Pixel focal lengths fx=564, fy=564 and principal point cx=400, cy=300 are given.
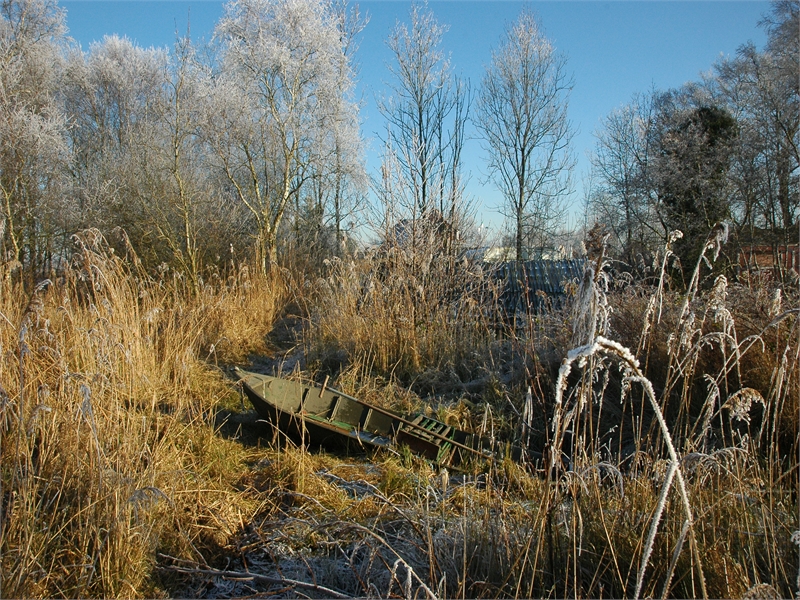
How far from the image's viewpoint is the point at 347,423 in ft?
15.1

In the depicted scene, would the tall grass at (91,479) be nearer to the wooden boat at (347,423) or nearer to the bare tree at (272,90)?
the wooden boat at (347,423)

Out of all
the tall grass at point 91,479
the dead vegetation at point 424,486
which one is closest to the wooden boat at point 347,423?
the dead vegetation at point 424,486

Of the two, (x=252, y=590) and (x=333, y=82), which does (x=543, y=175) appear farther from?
(x=252, y=590)

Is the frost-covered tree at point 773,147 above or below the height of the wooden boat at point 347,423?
above

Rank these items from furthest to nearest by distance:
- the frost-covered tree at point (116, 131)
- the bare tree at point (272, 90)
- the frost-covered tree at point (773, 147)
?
the frost-covered tree at point (773, 147) < the bare tree at point (272, 90) < the frost-covered tree at point (116, 131)

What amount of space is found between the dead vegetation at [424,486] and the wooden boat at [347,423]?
14cm

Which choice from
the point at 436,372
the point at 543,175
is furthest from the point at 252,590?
the point at 543,175

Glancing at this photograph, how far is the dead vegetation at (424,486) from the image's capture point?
1869 millimetres

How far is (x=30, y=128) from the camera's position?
10.9 m

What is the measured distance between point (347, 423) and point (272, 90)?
10075mm

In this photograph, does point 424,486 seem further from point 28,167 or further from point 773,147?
point 773,147

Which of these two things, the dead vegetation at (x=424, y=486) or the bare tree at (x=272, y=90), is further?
the bare tree at (x=272, y=90)

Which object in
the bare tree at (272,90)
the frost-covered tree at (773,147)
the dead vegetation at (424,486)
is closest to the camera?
the dead vegetation at (424,486)

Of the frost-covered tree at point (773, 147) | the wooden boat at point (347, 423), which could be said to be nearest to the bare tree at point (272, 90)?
the wooden boat at point (347, 423)
